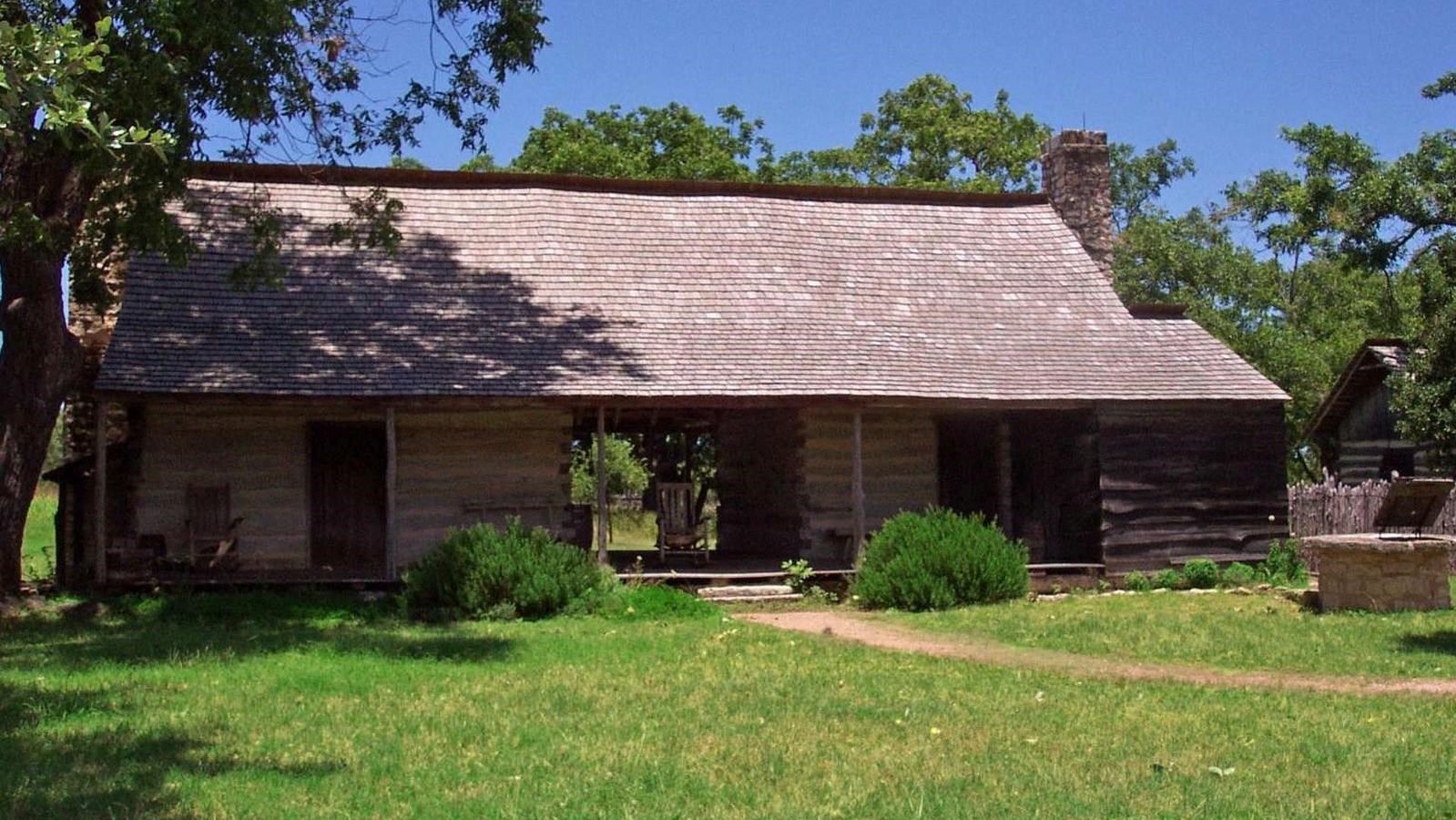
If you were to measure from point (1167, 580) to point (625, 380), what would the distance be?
25.0ft

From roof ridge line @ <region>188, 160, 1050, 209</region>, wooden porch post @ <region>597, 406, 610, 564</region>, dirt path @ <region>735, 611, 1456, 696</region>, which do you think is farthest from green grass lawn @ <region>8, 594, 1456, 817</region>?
roof ridge line @ <region>188, 160, 1050, 209</region>

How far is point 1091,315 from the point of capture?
2217 centimetres

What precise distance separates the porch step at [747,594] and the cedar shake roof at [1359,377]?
11499 millimetres

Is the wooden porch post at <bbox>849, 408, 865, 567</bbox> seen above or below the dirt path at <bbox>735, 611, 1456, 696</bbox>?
above

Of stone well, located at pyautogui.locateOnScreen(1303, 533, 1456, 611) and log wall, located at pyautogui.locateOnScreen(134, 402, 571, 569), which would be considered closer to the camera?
stone well, located at pyautogui.locateOnScreen(1303, 533, 1456, 611)

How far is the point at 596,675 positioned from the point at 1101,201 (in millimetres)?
15530

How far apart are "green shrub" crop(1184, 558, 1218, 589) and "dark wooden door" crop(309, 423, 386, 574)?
1072 centimetres

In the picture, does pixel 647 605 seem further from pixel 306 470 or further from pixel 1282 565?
pixel 1282 565

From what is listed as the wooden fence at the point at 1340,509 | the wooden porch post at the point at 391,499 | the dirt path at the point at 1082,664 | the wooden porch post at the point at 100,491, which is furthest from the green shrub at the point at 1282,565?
the wooden porch post at the point at 100,491

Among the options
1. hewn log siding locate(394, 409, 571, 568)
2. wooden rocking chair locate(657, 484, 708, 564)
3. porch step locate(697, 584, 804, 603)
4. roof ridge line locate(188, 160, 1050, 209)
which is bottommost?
porch step locate(697, 584, 804, 603)

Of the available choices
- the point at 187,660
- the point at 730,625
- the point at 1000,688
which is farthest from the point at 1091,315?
the point at 187,660

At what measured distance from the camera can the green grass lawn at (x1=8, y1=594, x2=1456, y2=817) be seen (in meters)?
7.67

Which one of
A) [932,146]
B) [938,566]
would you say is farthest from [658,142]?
[938,566]

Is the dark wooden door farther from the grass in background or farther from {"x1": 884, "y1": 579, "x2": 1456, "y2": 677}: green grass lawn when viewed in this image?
the grass in background
